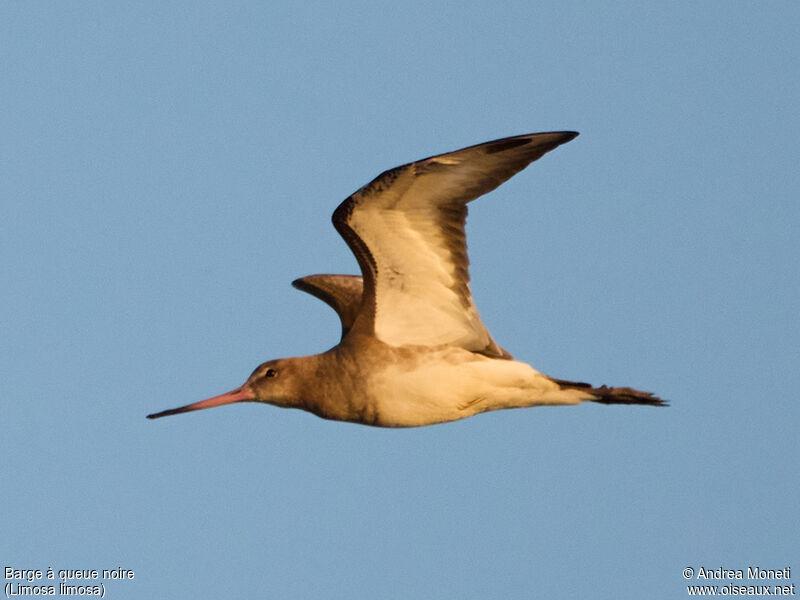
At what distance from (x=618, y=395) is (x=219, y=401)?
12.1 ft

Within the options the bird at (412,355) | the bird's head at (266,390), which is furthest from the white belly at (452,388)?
the bird's head at (266,390)

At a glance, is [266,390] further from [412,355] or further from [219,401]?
[412,355]

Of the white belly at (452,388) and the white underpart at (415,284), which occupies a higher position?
the white underpart at (415,284)

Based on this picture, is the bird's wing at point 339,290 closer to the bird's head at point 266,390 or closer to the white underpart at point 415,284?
the bird's head at point 266,390

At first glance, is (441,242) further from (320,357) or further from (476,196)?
(320,357)

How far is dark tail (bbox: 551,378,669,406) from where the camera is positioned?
40.0 feet

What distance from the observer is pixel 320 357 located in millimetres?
12234

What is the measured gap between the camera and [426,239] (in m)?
11.5

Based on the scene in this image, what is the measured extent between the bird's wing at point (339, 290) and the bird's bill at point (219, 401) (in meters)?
1.43

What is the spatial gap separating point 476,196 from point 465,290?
45.4 inches

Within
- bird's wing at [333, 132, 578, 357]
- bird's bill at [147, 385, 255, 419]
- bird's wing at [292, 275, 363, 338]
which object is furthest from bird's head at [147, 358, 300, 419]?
bird's wing at [292, 275, 363, 338]

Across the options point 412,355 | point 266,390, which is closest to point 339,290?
point 266,390

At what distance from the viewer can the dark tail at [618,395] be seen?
12.2m

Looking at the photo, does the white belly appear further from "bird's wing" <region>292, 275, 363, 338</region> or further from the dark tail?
"bird's wing" <region>292, 275, 363, 338</region>
